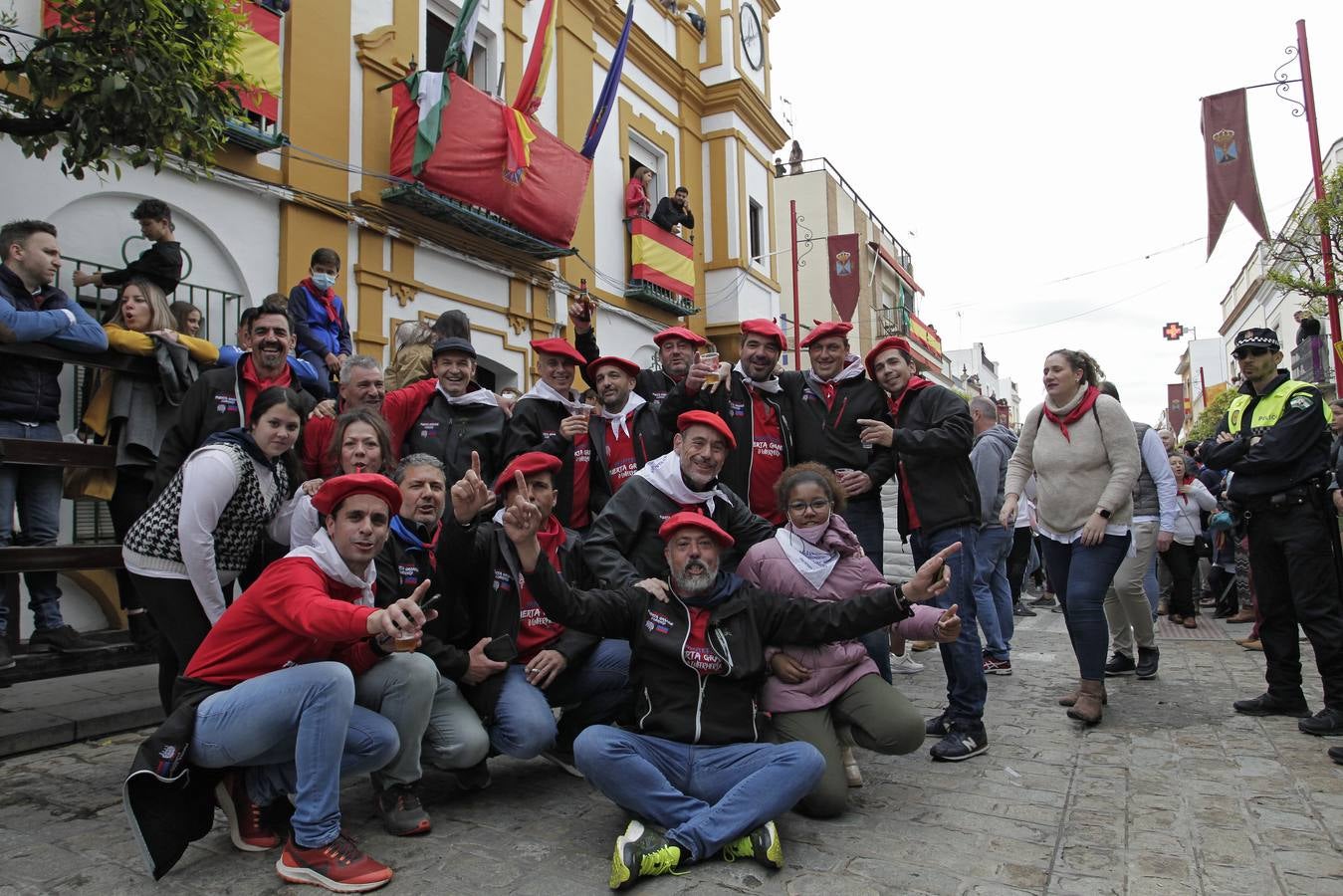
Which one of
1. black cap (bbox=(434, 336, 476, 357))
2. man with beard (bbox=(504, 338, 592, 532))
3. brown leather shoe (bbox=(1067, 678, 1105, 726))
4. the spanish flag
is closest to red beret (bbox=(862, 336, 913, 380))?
man with beard (bbox=(504, 338, 592, 532))

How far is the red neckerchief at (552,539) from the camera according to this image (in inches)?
154

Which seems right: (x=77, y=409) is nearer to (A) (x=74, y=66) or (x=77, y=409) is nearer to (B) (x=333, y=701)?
(A) (x=74, y=66)

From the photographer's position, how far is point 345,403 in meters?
4.91

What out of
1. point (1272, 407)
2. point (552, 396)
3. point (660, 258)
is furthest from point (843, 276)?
point (552, 396)

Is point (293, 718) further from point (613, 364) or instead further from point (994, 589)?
point (994, 589)

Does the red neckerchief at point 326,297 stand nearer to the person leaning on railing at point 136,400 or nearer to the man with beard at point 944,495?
the person leaning on railing at point 136,400

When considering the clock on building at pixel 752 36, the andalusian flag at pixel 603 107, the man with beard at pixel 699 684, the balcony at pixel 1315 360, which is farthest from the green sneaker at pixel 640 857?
the clock on building at pixel 752 36

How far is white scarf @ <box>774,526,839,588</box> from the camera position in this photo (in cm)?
371

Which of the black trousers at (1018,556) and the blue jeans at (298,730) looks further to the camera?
the black trousers at (1018,556)

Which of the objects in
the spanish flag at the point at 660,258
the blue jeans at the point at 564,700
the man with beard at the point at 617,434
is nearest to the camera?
the blue jeans at the point at 564,700

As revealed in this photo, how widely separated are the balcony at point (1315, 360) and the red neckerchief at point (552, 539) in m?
4.49

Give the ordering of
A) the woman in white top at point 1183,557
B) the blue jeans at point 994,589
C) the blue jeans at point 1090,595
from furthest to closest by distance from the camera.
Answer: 1. the woman in white top at point 1183,557
2. the blue jeans at point 994,589
3. the blue jeans at point 1090,595

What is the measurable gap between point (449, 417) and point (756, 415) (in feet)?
5.87

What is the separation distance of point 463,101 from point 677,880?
9.41 metres
